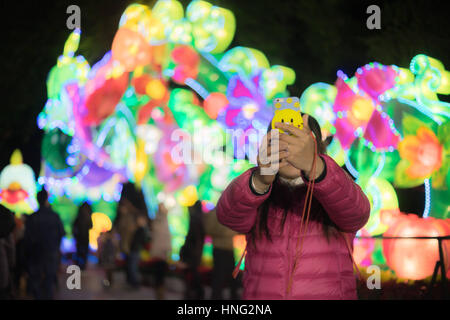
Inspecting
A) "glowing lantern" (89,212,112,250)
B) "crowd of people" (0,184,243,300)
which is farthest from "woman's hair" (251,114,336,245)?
"glowing lantern" (89,212,112,250)

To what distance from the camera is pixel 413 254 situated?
769 centimetres

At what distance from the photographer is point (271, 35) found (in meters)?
12.9

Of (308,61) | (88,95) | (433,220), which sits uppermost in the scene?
(308,61)

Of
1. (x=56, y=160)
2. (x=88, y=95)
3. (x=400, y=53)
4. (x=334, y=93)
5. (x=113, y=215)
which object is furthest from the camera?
(x=113, y=215)

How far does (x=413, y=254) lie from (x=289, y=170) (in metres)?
6.03

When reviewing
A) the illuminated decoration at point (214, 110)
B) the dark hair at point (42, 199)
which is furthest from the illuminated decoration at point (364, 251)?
the dark hair at point (42, 199)

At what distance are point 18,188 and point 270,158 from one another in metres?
13.5

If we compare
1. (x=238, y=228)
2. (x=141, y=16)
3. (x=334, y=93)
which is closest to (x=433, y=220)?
(x=334, y=93)

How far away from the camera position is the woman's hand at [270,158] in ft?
6.56

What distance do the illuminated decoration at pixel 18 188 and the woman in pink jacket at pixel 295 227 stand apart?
12658 millimetres

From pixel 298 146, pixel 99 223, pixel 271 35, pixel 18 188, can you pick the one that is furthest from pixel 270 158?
pixel 99 223

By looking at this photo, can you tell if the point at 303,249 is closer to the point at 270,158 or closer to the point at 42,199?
the point at 270,158

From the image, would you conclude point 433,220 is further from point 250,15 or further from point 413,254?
point 250,15

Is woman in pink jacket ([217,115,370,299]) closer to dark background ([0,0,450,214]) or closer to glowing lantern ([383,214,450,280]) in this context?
glowing lantern ([383,214,450,280])
